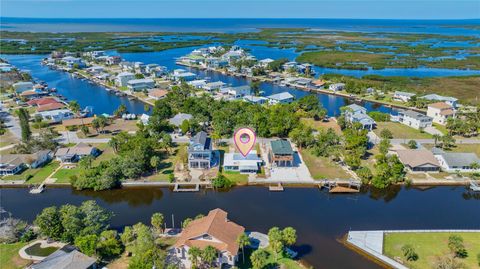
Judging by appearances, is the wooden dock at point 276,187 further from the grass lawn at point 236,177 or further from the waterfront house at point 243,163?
the waterfront house at point 243,163

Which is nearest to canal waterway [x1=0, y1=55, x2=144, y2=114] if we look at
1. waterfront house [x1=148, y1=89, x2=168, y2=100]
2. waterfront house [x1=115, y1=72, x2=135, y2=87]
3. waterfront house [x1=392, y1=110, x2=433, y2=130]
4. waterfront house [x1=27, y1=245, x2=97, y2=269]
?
waterfront house [x1=148, y1=89, x2=168, y2=100]

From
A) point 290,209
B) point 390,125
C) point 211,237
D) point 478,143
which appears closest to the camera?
point 211,237

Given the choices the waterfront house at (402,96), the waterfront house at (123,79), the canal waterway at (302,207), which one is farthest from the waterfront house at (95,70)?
the waterfront house at (402,96)

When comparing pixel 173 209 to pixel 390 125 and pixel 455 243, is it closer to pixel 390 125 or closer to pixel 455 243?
pixel 455 243

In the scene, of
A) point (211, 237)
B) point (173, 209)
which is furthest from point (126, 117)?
point (211, 237)

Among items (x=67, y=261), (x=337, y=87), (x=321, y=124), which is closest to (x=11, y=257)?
(x=67, y=261)

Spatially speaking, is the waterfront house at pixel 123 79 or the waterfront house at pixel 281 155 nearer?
the waterfront house at pixel 281 155

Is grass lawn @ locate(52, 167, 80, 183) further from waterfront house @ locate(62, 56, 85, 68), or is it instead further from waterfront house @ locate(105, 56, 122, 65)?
waterfront house @ locate(105, 56, 122, 65)
